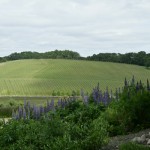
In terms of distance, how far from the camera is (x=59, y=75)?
190 ft

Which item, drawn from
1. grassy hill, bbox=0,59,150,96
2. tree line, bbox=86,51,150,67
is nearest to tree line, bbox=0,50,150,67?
tree line, bbox=86,51,150,67

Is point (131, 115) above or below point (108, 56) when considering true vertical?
below

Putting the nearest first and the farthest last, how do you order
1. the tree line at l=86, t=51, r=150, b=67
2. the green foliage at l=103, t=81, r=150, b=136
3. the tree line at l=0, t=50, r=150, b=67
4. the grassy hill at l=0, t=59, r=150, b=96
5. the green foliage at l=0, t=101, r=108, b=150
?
1. the green foliage at l=0, t=101, r=108, b=150
2. the green foliage at l=103, t=81, r=150, b=136
3. the grassy hill at l=0, t=59, r=150, b=96
4. the tree line at l=0, t=50, r=150, b=67
5. the tree line at l=86, t=51, r=150, b=67

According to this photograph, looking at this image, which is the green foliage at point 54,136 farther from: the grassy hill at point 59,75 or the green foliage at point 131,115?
the grassy hill at point 59,75

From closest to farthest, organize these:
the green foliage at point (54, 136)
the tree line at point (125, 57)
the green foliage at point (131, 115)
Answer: the green foliage at point (54, 136) < the green foliage at point (131, 115) < the tree line at point (125, 57)

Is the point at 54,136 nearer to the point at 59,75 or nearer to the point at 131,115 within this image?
the point at 131,115

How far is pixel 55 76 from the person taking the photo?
57.4 m

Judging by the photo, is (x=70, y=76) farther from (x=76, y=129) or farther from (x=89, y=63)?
(x=76, y=129)

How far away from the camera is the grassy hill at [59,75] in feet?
163

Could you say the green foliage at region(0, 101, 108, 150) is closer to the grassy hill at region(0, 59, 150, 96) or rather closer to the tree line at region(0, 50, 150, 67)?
the grassy hill at region(0, 59, 150, 96)

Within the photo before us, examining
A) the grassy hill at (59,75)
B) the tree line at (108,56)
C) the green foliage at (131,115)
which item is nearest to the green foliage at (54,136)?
the green foliage at (131,115)

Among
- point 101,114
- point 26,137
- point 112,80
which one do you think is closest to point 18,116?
point 101,114

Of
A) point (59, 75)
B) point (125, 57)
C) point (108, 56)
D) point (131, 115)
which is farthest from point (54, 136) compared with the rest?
point (108, 56)

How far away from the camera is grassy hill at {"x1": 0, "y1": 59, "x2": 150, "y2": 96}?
1954 inches
